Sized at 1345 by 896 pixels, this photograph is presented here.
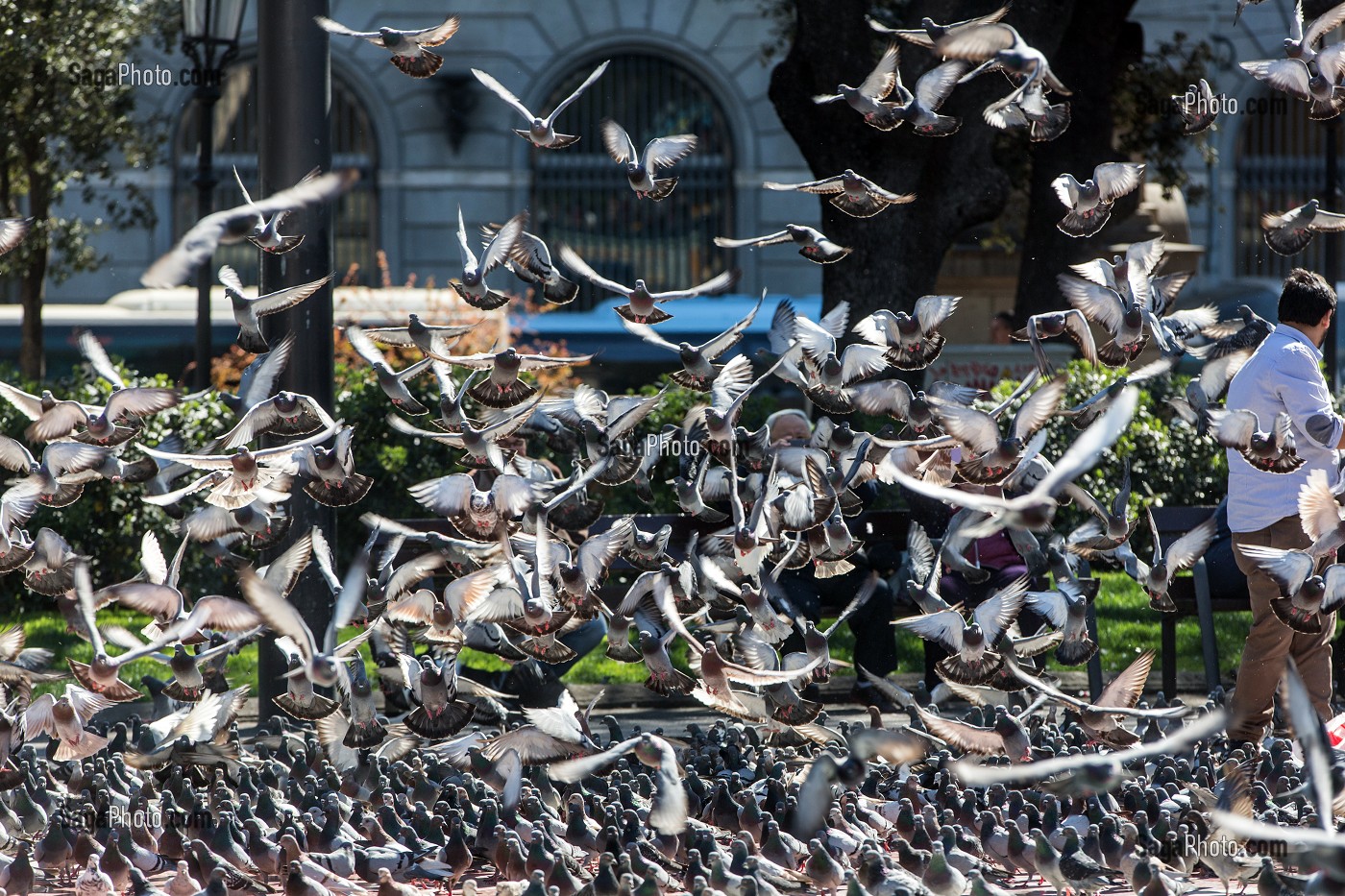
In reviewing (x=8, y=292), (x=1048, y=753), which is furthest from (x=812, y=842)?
(x=8, y=292)

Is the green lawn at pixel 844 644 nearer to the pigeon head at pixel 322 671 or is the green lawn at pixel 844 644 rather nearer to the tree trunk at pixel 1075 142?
the pigeon head at pixel 322 671

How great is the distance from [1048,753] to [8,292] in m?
22.2

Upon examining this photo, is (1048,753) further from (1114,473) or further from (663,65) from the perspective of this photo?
(663,65)

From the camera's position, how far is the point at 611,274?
24672 millimetres

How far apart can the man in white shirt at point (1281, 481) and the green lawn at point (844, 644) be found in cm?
186

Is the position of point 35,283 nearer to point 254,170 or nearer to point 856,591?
point 856,591

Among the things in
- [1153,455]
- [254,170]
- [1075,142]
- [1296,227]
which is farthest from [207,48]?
[254,170]

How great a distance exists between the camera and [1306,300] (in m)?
5.82

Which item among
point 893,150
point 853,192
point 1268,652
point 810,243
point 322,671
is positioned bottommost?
point 1268,652

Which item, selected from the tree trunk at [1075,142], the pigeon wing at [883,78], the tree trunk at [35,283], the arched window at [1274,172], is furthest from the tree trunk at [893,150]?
the arched window at [1274,172]

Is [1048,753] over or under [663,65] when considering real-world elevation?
under

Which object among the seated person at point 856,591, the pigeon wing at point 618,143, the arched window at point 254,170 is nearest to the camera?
the pigeon wing at point 618,143

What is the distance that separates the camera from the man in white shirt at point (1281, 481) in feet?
18.5

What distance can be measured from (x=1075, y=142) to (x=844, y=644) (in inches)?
231
